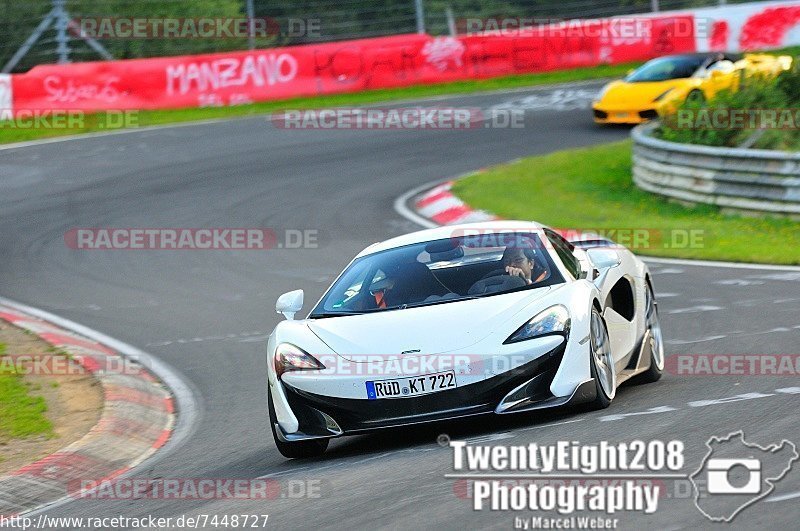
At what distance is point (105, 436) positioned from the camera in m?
8.82

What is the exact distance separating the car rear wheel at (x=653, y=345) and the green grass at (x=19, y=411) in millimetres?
4066

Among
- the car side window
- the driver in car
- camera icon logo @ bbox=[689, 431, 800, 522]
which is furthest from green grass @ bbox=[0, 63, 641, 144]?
camera icon logo @ bbox=[689, 431, 800, 522]

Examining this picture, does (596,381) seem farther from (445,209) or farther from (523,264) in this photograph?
(445,209)

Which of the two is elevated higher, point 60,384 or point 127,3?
point 127,3

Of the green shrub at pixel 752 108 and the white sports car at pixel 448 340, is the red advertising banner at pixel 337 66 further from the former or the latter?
the white sports car at pixel 448 340

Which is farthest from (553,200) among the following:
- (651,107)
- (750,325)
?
(750,325)

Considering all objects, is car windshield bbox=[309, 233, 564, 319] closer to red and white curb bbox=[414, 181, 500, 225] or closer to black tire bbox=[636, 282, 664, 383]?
black tire bbox=[636, 282, 664, 383]

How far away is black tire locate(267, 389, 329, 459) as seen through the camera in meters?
7.70

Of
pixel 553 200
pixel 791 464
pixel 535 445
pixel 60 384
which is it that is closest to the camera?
pixel 791 464

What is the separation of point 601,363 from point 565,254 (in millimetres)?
1221

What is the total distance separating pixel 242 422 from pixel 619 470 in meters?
3.67

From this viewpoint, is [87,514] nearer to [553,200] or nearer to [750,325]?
[750,325]

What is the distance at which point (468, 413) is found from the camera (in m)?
7.23

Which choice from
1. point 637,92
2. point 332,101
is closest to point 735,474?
point 637,92
